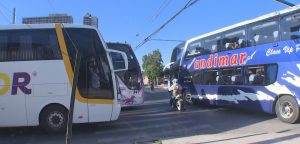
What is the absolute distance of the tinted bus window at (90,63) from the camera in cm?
1191

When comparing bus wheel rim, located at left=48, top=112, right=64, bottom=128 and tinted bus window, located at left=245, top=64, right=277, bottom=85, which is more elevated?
tinted bus window, located at left=245, top=64, right=277, bottom=85

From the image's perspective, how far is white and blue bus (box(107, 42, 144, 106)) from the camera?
1972 centimetres

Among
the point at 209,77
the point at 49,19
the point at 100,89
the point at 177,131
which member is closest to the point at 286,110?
the point at 177,131

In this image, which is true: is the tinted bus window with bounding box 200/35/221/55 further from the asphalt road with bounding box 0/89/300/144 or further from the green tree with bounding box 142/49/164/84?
the green tree with bounding box 142/49/164/84

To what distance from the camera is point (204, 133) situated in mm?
11516

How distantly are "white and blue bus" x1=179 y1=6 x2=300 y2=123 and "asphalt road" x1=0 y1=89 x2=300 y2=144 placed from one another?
817mm

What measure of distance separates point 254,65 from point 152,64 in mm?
78725

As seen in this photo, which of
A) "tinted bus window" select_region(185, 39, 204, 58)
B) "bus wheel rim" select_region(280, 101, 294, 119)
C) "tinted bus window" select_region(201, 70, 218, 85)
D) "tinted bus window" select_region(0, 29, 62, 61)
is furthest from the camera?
"tinted bus window" select_region(185, 39, 204, 58)

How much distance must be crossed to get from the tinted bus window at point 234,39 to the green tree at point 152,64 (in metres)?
70.7

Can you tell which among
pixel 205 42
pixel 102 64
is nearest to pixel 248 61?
pixel 205 42

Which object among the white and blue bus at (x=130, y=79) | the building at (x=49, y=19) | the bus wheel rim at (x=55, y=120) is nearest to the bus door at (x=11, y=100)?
the bus wheel rim at (x=55, y=120)

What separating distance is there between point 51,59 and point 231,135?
582 centimetres

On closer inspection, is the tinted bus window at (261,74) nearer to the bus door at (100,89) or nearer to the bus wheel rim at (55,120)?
the bus door at (100,89)

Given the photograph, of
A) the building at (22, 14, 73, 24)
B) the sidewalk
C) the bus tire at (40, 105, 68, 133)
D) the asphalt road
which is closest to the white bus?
the bus tire at (40, 105, 68, 133)
